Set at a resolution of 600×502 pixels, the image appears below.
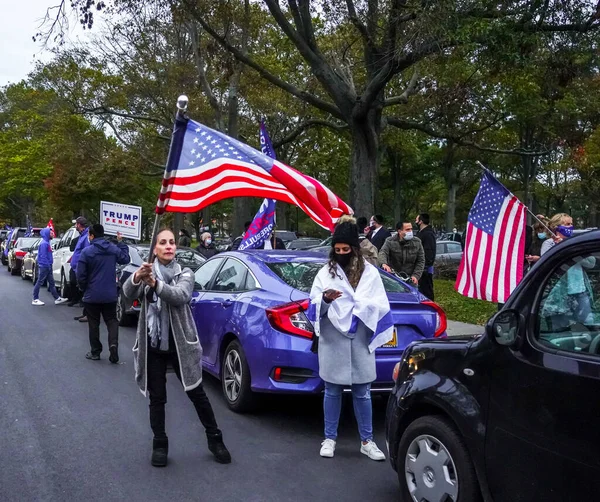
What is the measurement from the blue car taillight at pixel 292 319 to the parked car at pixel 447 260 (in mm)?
16269

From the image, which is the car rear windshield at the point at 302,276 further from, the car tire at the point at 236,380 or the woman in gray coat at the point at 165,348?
the woman in gray coat at the point at 165,348

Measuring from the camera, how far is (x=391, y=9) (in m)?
13.8

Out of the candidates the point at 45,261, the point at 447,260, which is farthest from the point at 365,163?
the point at 447,260

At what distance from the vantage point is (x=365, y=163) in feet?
54.3

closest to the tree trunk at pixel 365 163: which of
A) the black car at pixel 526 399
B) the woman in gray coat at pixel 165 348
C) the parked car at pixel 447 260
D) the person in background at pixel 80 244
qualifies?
the parked car at pixel 447 260

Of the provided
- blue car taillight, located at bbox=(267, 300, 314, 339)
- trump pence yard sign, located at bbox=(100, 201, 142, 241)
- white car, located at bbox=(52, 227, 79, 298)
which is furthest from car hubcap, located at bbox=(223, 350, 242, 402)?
trump pence yard sign, located at bbox=(100, 201, 142, 241)

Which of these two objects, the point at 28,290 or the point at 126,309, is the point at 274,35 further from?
the point at 126,309

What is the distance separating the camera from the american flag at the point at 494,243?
6246mm

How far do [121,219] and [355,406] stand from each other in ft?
40.3

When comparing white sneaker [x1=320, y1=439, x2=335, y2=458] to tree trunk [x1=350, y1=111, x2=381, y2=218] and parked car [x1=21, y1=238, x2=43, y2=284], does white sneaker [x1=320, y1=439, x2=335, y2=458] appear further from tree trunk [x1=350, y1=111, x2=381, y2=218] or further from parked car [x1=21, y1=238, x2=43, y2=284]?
parked car [x1=21, y1=238, x2=43, y2=284]

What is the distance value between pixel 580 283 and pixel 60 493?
11.3 feet

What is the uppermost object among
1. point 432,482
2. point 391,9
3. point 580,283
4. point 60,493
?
point 391,9

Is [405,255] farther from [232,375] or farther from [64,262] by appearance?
[64,262]

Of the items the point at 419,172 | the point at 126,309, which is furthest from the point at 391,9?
the point at 419,172
